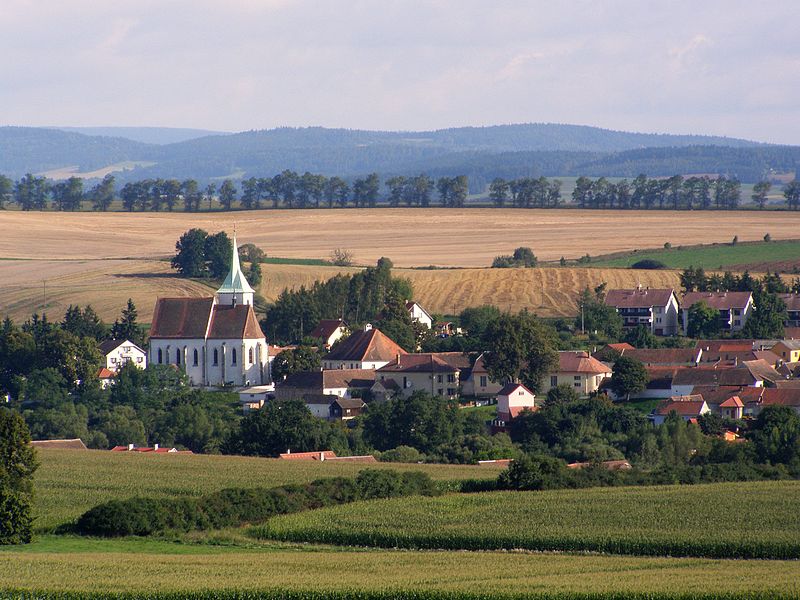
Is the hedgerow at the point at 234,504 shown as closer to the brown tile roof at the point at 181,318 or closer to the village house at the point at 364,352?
the village house at the point at 364,352

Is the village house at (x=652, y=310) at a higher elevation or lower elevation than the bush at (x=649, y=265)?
lower

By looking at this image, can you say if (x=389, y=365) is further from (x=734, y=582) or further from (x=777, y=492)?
(x=734, y=582)

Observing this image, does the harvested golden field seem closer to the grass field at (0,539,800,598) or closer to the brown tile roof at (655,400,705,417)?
the brown tile roof at (655,400,705,417)

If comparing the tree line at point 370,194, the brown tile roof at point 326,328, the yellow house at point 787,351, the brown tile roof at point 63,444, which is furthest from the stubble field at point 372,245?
the brown tile roof at point 63,444

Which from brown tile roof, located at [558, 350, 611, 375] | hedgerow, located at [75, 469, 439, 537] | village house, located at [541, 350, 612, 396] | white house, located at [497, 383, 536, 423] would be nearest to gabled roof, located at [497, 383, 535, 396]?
white house, located at [497, 383, 536, 423]

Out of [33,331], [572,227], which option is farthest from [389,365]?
[572,227]

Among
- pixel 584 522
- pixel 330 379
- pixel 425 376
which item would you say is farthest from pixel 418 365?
pixel 584 522
